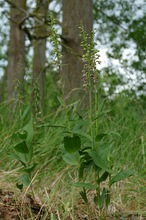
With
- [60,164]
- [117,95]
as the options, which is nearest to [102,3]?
[117,95]

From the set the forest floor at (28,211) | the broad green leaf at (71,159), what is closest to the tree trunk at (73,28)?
the forest floor at (28,211)

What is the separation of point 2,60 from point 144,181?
17043 mm

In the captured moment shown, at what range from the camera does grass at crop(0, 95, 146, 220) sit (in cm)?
268

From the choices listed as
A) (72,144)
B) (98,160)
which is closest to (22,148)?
(72,144)

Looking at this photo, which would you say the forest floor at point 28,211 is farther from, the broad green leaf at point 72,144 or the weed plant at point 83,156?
the broad green leaf at point 72,144

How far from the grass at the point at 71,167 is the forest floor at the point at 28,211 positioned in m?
0.01

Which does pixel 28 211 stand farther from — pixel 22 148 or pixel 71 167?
pixel 71 167

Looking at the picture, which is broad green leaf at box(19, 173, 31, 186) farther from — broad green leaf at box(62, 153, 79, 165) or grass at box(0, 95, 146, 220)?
broad green leaf at box(62, 153, 79, 165)

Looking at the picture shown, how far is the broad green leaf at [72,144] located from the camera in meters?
2.37

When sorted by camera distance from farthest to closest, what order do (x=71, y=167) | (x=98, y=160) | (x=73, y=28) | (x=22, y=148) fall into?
(x=73, y=28), (x=71, y=167), (x=22, y=148), (x=98, y=160)

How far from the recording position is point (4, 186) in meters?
2.95

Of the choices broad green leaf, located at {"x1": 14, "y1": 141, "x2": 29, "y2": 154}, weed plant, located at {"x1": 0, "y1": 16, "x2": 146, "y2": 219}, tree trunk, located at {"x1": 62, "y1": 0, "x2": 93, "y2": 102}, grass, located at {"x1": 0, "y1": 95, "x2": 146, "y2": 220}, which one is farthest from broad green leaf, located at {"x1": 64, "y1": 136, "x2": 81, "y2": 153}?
tree trunk, located at {"x1": 62, "y1": 0, "x2": 93, "y2": 102}

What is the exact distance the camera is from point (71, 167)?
3475mm

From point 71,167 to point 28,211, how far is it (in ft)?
2.98
